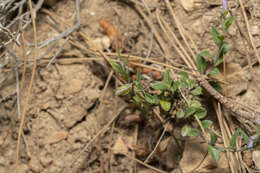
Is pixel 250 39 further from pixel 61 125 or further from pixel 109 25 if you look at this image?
pixel 61 125

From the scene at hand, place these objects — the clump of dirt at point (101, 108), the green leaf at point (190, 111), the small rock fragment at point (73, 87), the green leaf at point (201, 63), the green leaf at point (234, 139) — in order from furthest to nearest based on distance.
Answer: the small rock fragment at point (73, 87) → the clump of dirt at point (101, 108) → the green leaf at point (201, 63) → the green leaf at point (190, 111) → the green leaf at point (234, 139)

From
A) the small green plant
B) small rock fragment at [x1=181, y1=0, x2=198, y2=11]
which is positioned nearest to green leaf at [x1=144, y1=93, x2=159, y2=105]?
the small green plant

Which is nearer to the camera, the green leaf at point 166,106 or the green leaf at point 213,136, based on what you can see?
the green leaf at point 213,136

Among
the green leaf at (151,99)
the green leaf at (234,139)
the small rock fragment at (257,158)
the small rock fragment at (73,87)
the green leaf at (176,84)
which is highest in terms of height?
the small rock fragment at (73,87)

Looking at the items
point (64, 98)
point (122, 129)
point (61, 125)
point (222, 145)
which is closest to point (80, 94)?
point (64, 98)

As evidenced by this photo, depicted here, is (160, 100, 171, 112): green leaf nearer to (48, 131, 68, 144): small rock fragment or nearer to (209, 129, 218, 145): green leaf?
(209, 129, 218, 145): green leaf

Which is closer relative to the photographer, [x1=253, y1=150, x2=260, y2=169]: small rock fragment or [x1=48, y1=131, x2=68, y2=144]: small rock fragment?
[x1=253, y1=150, x2=260, y2=169]: small rock fragment

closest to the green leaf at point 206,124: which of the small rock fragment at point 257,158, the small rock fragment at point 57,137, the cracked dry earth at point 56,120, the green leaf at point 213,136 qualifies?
the green leaf at point 213,136

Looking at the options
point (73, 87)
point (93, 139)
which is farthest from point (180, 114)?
point (73, 87)

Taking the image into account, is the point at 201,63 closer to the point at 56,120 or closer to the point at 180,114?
the point at 180,114

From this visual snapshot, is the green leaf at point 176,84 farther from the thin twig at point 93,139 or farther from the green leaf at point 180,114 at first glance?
the thin twig at point 93,139

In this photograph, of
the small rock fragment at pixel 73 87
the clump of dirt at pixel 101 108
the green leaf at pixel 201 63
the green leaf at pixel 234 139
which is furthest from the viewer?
the small rock fragment at pixel 73 87
